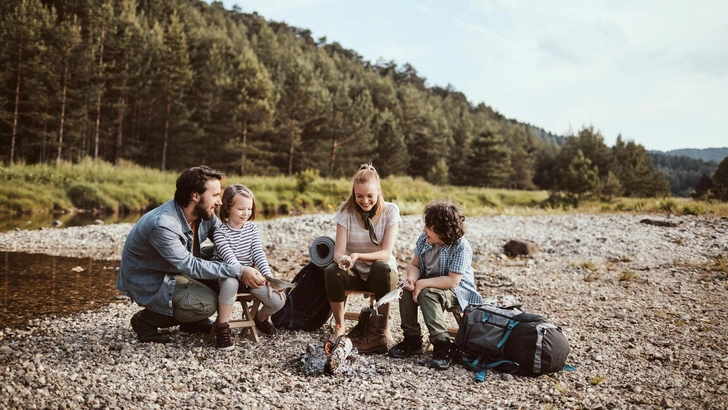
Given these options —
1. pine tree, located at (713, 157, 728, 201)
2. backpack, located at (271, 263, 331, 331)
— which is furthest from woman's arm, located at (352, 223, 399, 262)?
pine tree, located at (713, 157, 728, 201)

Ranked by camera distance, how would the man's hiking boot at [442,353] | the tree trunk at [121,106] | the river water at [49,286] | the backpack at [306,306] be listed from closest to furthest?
the man's hiking boot at [442,353], the backpack at [306,306], the river water at [49,286], the tree trunk at [121,106]

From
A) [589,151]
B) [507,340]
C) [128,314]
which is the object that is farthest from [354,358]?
[589,151]

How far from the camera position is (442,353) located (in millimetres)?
4672

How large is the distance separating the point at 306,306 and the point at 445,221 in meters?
1.96

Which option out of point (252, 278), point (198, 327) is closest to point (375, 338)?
point (252, 278)

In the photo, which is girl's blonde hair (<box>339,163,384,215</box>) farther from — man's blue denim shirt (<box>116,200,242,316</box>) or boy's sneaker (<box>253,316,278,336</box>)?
boy's sneaker (<box>253,316,278,336</box>)

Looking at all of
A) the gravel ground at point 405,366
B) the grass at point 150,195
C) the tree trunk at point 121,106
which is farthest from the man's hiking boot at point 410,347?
the tree trunk at point 121,106

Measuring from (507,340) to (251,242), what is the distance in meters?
2.71

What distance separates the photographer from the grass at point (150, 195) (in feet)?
65.0

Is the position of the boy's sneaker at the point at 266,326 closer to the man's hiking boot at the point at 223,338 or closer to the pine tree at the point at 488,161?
the man's hiking boot at the point at 223,338

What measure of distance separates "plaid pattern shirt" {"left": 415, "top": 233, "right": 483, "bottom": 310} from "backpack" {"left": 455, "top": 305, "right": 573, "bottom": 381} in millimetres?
240

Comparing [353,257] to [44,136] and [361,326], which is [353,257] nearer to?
[361,326]

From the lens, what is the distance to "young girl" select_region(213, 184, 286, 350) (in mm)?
4902

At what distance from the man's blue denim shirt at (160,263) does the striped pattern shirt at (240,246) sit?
0.25m
